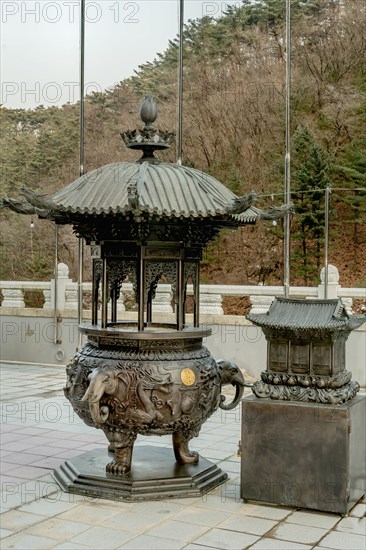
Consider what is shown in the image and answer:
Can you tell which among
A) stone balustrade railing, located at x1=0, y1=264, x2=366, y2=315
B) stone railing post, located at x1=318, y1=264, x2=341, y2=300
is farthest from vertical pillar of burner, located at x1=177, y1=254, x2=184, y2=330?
stone railing post, located at x1=318, y1=264, x2=341, y2=300

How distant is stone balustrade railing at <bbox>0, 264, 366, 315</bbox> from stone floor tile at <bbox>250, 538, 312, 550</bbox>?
6490mm

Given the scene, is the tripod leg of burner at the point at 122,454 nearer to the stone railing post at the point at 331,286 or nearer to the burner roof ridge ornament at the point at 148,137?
the burner roof ridge ornament at the point at 148,137

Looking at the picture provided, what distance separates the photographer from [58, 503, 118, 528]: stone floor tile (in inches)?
187

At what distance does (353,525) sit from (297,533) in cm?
46

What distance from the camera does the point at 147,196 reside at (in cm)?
505

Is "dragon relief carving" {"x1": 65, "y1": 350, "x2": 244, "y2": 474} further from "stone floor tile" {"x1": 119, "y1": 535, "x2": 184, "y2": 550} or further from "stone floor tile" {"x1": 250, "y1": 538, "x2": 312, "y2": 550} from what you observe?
"stone floor tile" {"x1": 250, "y1": 538, "x2": 312, "y2": 550}

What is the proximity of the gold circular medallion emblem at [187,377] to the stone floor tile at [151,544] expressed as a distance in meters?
1.28

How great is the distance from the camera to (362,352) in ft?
33.6

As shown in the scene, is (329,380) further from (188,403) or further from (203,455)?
(203,455)

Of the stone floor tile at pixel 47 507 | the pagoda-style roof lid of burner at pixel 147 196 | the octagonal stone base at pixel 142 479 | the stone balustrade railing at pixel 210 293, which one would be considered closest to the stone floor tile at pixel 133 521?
the octagonal stone base at pixel 142 479

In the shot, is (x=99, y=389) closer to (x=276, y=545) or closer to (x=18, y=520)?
(x=18, y=520)

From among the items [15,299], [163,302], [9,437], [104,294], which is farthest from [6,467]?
[15,299]

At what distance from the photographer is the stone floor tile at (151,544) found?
13.9ft

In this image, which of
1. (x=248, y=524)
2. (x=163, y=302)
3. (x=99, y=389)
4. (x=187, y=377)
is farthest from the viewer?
(x=163, y=302)
